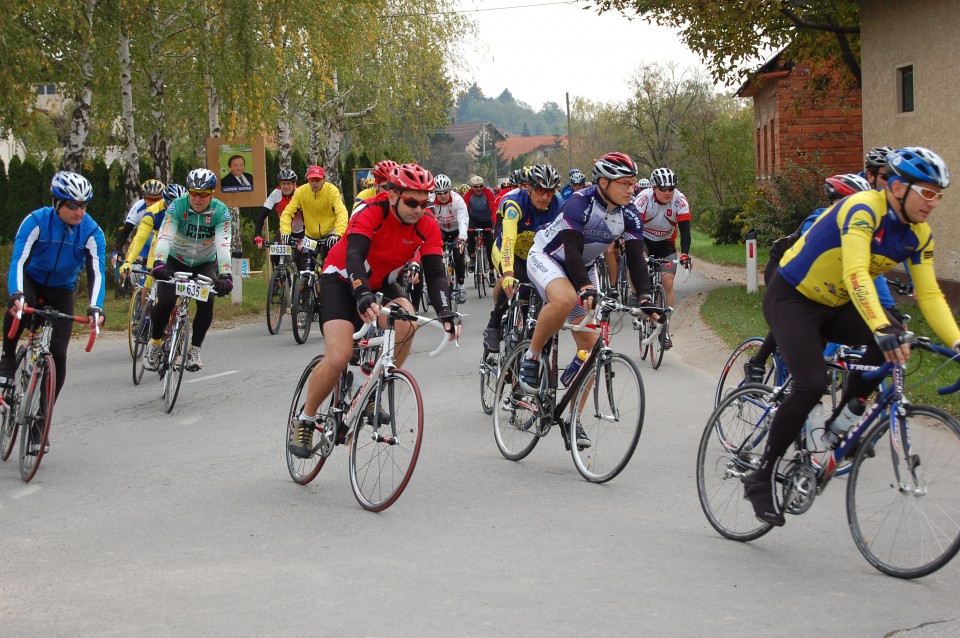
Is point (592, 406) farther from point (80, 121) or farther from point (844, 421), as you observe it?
point (80, 121)

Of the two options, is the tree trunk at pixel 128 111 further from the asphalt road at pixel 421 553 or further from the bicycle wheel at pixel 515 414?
the bicycle wheel at pixel 515 414

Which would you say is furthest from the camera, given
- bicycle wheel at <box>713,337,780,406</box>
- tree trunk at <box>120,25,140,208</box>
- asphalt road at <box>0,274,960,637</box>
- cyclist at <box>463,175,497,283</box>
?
cyclist at <box>463,175,497,283</box>

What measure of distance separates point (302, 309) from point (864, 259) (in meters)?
10.7

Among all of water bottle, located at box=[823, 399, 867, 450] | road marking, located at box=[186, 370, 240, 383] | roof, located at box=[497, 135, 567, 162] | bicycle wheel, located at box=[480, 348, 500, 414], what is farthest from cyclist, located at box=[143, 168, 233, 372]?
roof, located at box=[497, 135, 567, 162]

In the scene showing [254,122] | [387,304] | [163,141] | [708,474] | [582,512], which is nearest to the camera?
[708,474]

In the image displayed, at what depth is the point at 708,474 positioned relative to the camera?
6070 mm

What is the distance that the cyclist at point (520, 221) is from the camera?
9.32m

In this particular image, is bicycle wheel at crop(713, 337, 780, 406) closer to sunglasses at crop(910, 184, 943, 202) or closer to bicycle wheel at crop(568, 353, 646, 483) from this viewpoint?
bicycle wheel at crop(568, 353, 646, 483)

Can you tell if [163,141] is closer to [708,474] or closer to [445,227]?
[445,227]

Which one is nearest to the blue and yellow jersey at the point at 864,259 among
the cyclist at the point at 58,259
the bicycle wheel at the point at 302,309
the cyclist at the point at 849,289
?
the cyclist at the point at 849,289

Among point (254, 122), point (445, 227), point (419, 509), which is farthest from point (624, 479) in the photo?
point (254, 122)

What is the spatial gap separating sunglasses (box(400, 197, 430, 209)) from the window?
12.9 meters

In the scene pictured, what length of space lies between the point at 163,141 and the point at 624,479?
17700mm

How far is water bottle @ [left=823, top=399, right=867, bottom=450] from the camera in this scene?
17.6 ft
